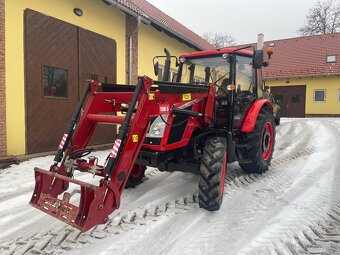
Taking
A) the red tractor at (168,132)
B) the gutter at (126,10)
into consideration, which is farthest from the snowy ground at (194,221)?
the gutter at (126,10)

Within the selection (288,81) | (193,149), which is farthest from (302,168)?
(288,81)

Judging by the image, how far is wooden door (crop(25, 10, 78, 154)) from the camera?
704cm

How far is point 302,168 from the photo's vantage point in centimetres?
620

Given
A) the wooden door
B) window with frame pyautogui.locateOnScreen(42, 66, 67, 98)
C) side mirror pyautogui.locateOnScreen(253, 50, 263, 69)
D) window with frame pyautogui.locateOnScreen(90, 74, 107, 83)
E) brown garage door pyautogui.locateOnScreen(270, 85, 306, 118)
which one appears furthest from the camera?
brown garage door pyautogui.locateOnScreen(270, 85, 306, 118)

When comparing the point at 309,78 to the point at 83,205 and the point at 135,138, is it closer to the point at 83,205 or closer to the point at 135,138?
the point at 135,138

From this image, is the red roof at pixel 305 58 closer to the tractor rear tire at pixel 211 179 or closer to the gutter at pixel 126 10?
the gutter at pixel 126 10

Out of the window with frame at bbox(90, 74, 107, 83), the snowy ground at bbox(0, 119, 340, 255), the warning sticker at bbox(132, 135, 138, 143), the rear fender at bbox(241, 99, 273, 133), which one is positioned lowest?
the snowy ground at bbox(0, 119, 340, 255)

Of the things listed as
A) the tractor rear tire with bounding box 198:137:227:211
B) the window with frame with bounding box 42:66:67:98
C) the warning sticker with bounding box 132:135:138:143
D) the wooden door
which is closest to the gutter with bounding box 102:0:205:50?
the wooden door

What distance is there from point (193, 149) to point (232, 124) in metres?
0.71

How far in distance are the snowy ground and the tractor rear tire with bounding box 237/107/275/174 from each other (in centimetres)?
20

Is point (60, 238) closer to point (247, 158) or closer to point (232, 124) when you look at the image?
point (232, 124)

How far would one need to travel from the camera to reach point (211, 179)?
12.7 ft

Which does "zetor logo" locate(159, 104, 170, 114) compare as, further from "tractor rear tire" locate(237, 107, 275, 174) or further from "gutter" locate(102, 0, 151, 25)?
"gutter" locate(102, 0, 151, 25)

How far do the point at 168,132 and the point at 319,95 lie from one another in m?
24.0
